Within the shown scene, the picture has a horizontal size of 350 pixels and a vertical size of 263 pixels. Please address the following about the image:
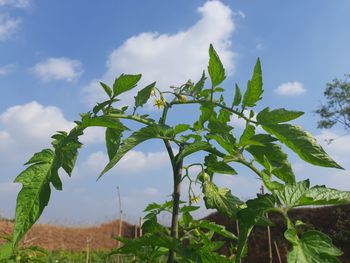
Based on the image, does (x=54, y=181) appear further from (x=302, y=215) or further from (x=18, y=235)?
(x=302, y=215)

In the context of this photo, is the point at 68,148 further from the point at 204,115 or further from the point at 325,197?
the point at 325,197

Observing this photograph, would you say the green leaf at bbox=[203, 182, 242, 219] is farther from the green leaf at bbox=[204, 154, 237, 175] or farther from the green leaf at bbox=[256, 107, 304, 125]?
the green leaf at bbox=[256, 107, 304, 125]

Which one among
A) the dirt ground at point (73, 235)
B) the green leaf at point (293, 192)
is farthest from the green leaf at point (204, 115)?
the dirt ground at point (73, 235)

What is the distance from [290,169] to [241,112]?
0.17m

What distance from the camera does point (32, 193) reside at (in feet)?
2.91

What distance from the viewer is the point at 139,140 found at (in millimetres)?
999

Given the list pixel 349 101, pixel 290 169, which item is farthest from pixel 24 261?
pixel 349 101

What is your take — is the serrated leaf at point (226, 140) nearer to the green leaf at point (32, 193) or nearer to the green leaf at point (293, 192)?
the green leaf at point (293, 192)

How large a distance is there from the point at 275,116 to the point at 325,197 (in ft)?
0.66

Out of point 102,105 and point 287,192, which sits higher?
point 102,105

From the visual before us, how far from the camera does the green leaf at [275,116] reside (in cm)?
101

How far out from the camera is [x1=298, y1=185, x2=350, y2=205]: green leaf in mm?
909

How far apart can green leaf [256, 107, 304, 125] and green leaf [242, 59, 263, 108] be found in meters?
0.07

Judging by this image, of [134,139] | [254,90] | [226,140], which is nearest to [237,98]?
[254,90]
